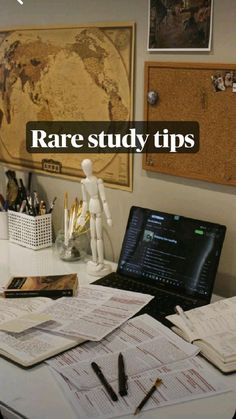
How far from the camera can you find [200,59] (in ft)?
4.94

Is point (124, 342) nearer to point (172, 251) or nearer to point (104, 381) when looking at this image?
point (104, 381)

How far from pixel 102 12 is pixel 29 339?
1.05 meters

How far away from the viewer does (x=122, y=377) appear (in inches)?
44.9

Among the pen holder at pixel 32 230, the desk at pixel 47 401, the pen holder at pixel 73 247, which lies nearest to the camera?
the desk at pixel 47 401

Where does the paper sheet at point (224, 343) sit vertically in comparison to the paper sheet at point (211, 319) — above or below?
below

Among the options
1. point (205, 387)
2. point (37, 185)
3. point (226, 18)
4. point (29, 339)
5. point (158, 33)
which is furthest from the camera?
point (37, 185)

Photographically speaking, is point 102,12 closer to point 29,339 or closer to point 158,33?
point 158,33

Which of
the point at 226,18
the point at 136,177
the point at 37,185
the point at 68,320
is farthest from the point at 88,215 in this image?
the point at 226,18

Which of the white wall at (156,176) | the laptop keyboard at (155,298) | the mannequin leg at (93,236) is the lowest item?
the laptop keyboard at (155,298)

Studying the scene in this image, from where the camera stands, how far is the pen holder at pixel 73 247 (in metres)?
1.84

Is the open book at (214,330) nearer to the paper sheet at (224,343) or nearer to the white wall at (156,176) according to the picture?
the paper sheet at (224,343)

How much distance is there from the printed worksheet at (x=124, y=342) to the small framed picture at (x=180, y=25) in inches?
30.2

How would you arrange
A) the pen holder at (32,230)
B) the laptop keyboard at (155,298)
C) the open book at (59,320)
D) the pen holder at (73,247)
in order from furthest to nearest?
the pen holder at (32,230)
the pen holder at (73,247)
the laptop keyboard at (155,298)
the open book at (59,320)

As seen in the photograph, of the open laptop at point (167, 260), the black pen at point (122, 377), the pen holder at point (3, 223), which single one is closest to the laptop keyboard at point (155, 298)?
the open laptop at point (167, 260)
